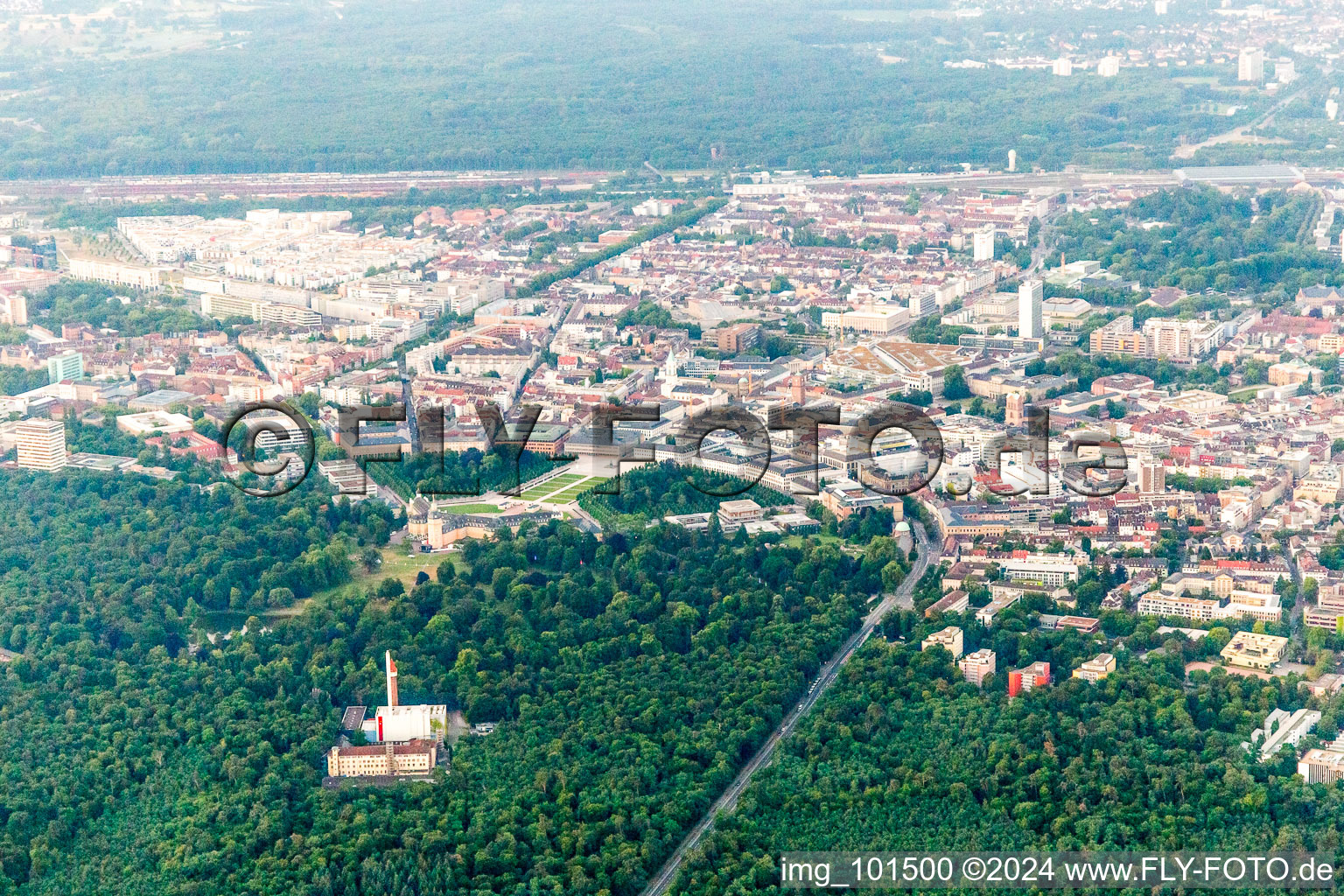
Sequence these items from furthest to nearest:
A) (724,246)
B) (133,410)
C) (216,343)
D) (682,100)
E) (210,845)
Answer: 1. (682,100)
2. (724,246)
3. (216,343)
4. (133,410)
5. (210,845)

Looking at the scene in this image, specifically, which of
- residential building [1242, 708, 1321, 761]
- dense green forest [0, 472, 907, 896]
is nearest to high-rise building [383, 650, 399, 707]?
dense green forest [0, 472, 907, 896]

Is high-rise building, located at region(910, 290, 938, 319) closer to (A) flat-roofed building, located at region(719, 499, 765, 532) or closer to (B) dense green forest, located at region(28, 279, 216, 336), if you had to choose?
(B) dense green forest, located at region(28, 279, 216, 336)

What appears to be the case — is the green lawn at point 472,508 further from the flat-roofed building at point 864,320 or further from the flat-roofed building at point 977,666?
the flat-roofed building at point 864,320

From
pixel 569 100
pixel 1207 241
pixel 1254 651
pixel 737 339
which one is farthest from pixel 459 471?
pixel 569 100

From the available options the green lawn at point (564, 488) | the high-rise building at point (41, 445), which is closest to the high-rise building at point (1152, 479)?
the green lawn at point (564, 488)

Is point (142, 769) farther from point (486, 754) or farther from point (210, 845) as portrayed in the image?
point (486, 754)

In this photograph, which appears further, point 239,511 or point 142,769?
point 239,511

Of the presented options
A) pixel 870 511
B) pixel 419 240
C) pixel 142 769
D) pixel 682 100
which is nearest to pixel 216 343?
pixel 419 240
